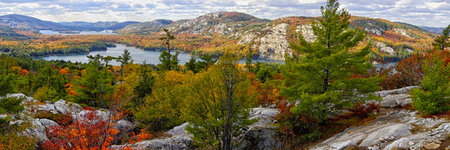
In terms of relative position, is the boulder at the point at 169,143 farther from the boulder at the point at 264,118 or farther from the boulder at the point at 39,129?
the boulder at the point at 39,129

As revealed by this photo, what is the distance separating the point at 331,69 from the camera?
17.4 m

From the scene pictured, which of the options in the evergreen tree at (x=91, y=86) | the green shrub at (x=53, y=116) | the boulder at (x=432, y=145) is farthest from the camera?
the evergreen tree at (x=91, y=86)

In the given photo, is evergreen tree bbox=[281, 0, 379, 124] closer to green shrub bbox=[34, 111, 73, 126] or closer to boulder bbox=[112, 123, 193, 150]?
boulder bbox=[112, 123, 193, 150]

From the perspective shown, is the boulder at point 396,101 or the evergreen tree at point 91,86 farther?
the evergreen tree at point 91,86

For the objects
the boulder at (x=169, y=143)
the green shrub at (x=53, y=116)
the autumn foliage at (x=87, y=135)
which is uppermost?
the autumn foliage at (x=87, y=135)

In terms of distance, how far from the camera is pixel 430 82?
1348 centimetres

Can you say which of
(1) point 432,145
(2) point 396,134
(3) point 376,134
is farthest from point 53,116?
(1) point 432,145

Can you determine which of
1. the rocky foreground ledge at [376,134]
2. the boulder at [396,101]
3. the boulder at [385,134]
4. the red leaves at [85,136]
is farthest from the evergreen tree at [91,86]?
the boulder at [396,101]

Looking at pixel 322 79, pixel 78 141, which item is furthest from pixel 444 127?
pixel 78 141

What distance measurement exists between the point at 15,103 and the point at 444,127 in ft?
100

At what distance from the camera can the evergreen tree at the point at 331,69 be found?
1681 cm

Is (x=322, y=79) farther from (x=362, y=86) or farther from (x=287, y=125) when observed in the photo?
(x=287, y=125)

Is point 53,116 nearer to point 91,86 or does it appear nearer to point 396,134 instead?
point 91,86

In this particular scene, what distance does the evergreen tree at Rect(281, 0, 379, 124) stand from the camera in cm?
1681
